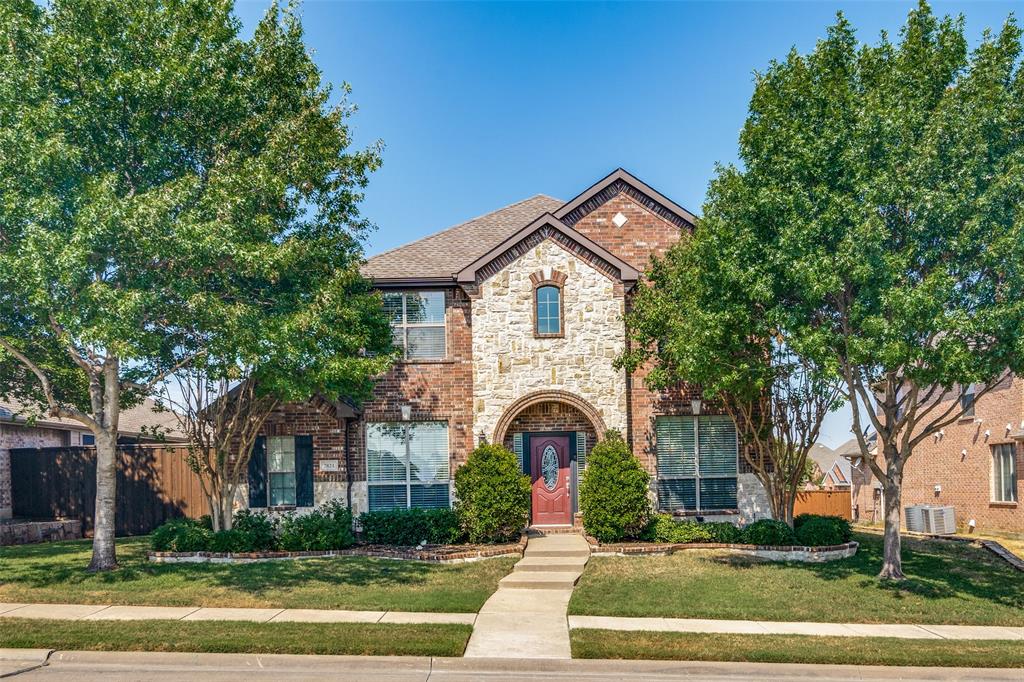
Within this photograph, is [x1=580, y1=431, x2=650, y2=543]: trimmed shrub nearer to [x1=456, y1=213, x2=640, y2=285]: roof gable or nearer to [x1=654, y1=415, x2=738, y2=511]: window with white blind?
[x1=654, y1=415, x2=738, y2=511]: window with white blind

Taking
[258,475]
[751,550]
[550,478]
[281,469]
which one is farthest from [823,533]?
[258,475]

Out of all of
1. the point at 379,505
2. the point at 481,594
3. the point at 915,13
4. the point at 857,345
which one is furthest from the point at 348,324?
the point at 915,13

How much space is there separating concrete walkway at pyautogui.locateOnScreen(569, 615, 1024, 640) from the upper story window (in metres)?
9.28

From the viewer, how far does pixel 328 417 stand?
768 inches

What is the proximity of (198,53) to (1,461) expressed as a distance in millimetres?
13885

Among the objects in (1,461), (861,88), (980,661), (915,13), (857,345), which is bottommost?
(980,661)

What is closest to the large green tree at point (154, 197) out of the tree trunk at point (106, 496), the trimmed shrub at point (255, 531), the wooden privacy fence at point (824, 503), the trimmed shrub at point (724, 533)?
the tree trunk at point (106, 496)

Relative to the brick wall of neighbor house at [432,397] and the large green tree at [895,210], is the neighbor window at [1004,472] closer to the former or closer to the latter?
the large green tree at [895,210]

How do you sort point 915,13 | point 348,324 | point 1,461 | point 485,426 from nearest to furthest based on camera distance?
point 915,13 → point 348,324 → point 485,426 → point 1,461

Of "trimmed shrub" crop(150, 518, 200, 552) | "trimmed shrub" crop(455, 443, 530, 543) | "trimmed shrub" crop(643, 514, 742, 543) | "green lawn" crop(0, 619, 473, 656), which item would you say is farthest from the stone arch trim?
"green lawn" crop(0, 619, 473, 656)

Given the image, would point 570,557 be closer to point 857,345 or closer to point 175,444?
point 857,345

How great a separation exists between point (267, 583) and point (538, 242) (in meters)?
9.72

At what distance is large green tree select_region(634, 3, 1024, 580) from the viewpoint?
12.5m

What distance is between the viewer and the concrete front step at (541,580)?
13984 millimetres
